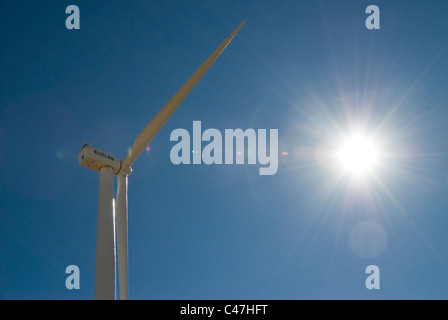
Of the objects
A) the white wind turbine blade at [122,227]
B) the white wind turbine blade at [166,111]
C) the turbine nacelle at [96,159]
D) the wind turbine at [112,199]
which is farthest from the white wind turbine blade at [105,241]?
the white wind turbine blade at [166,111]

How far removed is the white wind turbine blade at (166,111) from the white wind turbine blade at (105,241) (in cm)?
231

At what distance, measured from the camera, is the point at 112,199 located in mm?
23453

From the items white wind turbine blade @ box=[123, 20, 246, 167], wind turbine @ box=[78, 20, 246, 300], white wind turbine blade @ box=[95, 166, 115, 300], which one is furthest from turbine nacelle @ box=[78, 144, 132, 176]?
white wind turbine blade @ box=[123, 20, 246, 167]

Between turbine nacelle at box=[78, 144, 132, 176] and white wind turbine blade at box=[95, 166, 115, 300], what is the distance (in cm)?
35

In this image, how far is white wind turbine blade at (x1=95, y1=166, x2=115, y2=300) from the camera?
19719 millimetres

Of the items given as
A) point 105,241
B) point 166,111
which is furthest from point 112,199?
point 166,111

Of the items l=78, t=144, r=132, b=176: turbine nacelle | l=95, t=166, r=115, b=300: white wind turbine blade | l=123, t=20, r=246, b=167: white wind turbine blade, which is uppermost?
l=123, t=20, r=246, b=167: white wind turbine blade

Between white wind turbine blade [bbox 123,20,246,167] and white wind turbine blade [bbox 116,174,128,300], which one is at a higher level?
white wind turbine blade [bbox 123,20,246,167]

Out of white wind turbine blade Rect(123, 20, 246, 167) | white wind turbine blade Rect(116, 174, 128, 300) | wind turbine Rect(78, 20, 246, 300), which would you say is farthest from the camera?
white wind turbine blade Rect(123, 20, 246, 167)

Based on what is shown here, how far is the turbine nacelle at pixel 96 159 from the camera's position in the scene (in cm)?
2466

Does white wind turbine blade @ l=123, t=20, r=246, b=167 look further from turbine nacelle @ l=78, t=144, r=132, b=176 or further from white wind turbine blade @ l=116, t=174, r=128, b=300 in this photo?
white wind turbine blade @ l=116, t=174, r=128, b=300

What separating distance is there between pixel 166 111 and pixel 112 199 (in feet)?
20.7
